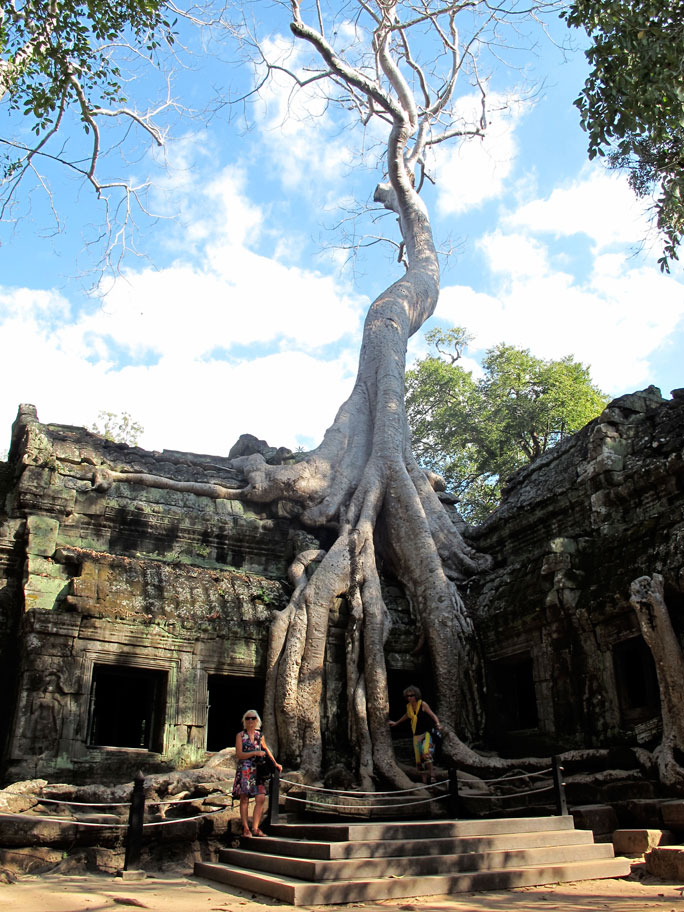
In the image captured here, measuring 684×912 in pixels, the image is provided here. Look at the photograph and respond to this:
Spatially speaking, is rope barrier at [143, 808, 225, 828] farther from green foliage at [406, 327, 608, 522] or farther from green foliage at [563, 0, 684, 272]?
green foliage at [406, 327, 608, 522]

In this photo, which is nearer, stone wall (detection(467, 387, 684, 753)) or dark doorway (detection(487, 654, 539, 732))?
stone wall (detection(467, 387, 684, 753))

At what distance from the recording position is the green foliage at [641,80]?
214 inches

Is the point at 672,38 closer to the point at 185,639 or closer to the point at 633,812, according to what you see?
the point at 633,812

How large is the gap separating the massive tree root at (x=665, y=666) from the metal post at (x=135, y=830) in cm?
368

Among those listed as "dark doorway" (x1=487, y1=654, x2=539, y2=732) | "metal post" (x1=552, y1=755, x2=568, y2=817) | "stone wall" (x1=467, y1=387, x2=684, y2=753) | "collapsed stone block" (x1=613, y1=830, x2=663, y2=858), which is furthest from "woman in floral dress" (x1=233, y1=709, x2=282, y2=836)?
"dark doorway" (x1=487, y1=654, x2=539, y2=732)

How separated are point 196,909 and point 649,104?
5931 millimetres

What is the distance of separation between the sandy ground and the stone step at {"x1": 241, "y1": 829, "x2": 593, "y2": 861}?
1.54 feet

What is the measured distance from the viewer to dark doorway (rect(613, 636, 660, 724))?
254 inches

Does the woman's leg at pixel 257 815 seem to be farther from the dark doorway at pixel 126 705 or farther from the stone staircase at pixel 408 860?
the dark doorway at pixel 126 705

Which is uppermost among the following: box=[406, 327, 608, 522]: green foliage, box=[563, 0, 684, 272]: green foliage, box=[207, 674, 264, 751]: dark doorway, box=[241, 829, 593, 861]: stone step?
box=[406, 327, 608, 522]: green foliage

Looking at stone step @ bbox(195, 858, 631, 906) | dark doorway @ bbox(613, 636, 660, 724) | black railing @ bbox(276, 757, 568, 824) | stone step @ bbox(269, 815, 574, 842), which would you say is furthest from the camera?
dark doorway @ bbox(613, 636, 660, 724)

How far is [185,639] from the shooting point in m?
7.59

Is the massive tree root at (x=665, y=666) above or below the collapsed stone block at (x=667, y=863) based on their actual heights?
above

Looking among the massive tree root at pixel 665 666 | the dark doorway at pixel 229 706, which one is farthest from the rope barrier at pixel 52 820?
the massive tree root at pixel 665 666
